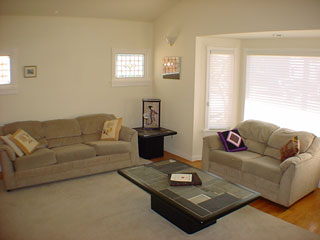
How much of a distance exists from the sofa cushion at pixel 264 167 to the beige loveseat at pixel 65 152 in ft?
6.71

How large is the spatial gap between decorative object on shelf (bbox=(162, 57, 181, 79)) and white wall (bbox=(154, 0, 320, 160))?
104mm

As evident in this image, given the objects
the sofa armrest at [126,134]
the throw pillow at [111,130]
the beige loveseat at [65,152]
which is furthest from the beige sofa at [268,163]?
the throw pillow at [111,130]

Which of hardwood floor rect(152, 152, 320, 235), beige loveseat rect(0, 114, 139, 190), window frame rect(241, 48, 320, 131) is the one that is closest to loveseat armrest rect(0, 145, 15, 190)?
beige loveseat rect(0, 114, 139, 190)

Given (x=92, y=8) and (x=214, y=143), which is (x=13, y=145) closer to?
(x=92, y=8)

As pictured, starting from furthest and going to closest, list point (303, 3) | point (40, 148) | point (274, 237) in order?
point (40, 148) < point (303, 3) < point (274, 237)

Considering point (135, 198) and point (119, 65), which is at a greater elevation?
point (119, 65)

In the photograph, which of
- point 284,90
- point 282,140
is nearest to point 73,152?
point 282,140

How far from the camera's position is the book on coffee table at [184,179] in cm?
410

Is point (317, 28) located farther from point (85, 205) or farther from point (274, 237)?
point (85, 205)

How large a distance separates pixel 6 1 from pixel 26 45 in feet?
2.78

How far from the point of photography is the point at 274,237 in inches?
150

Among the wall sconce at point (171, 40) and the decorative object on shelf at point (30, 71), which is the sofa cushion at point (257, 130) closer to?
the wall sconce at point (171, 40)

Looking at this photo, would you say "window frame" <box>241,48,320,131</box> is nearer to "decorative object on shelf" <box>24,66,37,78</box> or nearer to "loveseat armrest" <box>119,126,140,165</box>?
"loveseat armrest" <box>119,126,140,165</box>

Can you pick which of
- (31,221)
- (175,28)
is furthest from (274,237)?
(175,28)
